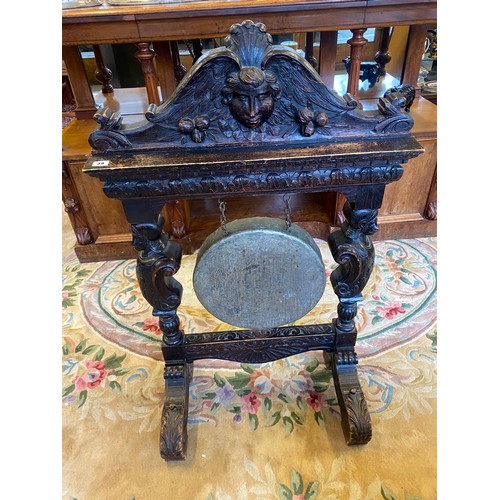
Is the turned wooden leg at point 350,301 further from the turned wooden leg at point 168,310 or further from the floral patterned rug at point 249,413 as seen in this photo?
the turned wooden leg at point 168,310

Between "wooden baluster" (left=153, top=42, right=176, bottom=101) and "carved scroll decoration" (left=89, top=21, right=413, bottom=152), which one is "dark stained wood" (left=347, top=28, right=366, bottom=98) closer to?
"wooden baluster" (left=153, top=42, right=176, bottom=101)

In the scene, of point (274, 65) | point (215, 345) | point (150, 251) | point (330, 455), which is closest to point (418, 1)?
point (274, 65)

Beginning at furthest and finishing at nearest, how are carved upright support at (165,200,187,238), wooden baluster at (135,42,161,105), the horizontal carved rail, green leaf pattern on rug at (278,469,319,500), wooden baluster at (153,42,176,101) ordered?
carved upright support at (165,200,187,238) < wooden baluster at (153,42,176,101) < wooden baluster at (135,42,161,105) < the horizontal carved rail < green leaf pattern on rug at (278,469,319,500)

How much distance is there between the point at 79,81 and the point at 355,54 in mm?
1351

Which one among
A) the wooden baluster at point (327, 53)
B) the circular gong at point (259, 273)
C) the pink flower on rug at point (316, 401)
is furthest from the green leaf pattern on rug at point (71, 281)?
the wooden baluster at point (327, 53)

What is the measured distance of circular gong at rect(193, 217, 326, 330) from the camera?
3.43ft

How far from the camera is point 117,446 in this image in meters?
1.32

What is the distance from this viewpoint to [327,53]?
5.99ft

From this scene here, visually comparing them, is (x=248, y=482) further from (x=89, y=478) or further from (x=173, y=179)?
(x=173, y=179)

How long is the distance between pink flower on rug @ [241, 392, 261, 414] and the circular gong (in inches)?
15.7

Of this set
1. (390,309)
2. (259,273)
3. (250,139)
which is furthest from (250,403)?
(250,139)

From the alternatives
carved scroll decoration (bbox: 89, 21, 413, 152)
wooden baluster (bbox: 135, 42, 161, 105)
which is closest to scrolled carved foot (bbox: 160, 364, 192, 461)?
carved scroll decoration (bbox: 89, 21, 413, 152)

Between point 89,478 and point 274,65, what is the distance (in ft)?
4.42

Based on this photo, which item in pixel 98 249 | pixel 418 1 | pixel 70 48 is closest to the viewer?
pixel 418 1
